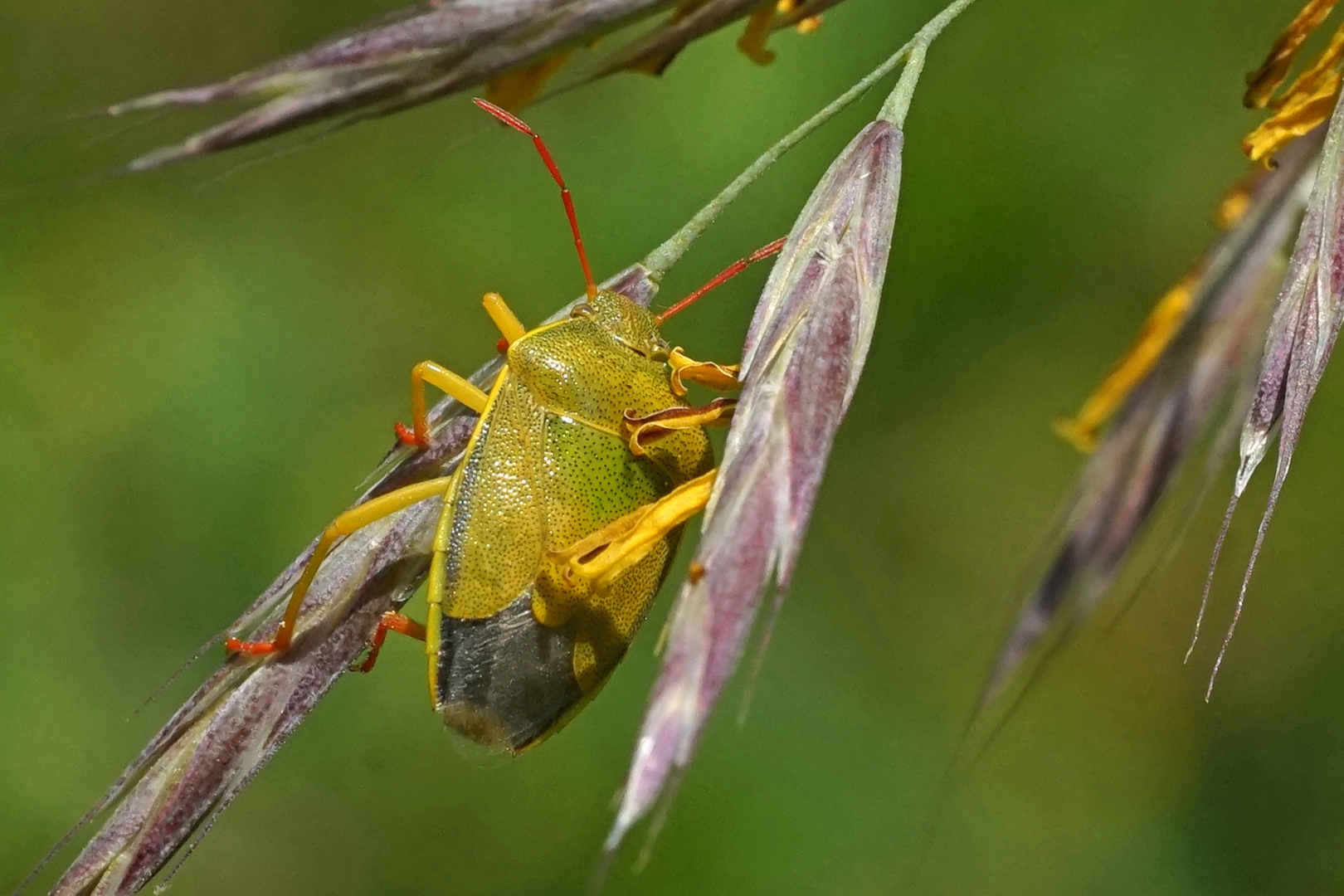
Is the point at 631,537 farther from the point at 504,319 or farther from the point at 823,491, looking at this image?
the point at 823,491

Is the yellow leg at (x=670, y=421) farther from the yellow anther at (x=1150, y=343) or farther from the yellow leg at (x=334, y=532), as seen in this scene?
the yellow anther at (x=1150, y=343)

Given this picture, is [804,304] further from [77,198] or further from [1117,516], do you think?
[77,198]

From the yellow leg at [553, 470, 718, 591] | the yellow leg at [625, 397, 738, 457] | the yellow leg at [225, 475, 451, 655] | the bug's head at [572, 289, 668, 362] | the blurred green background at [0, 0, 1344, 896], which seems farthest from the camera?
the blurred green background at [0, 0, 1344, 896]

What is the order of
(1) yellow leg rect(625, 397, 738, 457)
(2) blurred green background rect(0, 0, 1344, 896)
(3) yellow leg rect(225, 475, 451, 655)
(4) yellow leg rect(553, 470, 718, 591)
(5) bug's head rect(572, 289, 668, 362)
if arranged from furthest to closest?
(2) blurred green background rect(0, 0, 1344, 896), (5) bug's head rect(572, 289, 668, 362), (1) yellow leg rect(625, 397, 738, 457), (3) yellow leg rect(225, 475, 451, 655), (4) yellow leg rect(553, 470, 718, 591)

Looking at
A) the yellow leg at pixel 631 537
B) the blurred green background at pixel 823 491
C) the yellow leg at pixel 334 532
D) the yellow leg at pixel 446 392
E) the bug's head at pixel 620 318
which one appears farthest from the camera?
the blurred green background at pixel 823 491

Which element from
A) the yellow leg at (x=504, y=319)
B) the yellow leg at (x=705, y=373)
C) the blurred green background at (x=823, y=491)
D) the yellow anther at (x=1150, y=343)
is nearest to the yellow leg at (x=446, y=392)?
the yellow leg at (x=504, y=319)

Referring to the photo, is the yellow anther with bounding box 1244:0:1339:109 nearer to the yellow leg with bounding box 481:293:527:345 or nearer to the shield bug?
the shield bug

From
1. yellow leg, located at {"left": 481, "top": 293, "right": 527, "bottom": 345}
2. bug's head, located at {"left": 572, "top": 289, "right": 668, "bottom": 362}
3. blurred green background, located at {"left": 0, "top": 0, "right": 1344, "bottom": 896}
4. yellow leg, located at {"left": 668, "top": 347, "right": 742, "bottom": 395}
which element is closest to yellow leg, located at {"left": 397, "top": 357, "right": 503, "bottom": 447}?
yellow leg, located at {"left": 481, "top": 293, "right": 527, "bottom": 345}

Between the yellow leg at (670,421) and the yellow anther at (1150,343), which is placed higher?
the yellow leg at (670,421)
